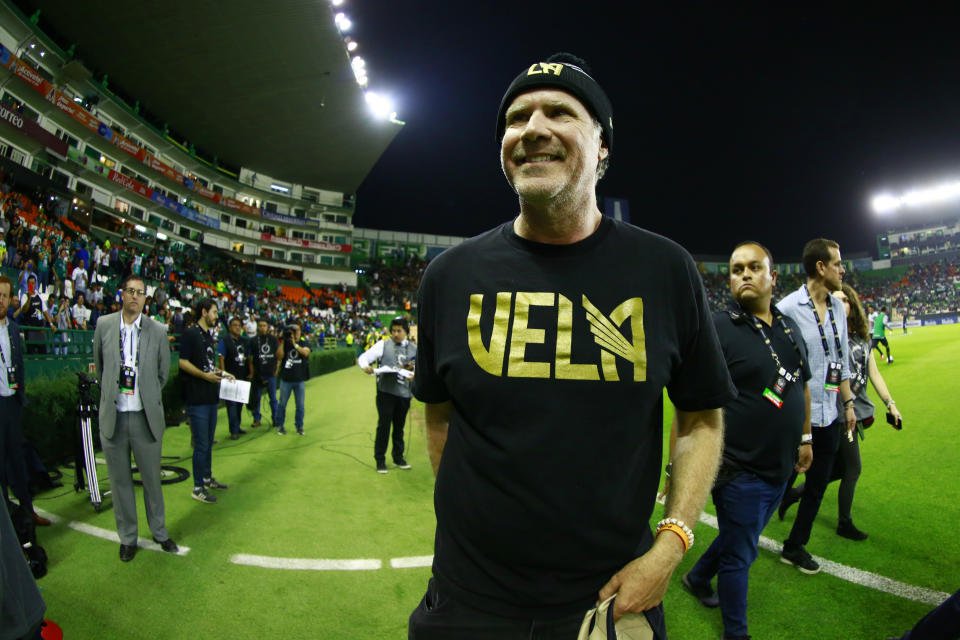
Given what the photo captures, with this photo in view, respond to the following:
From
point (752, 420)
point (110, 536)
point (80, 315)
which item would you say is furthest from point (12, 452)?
point (80, 315)

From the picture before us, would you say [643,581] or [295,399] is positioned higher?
[643,581]

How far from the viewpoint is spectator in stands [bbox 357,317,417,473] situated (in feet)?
23.8

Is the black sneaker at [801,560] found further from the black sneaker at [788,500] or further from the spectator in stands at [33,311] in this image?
the spectator in stands at [33,311]

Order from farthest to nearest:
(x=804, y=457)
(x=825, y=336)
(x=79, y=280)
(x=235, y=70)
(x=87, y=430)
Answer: (x=235, y=70) → (x=79, y=280) → (x=87, y=430) → (x=825, y=336) → (x=804, y=457)

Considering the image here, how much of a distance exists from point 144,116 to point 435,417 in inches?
1886

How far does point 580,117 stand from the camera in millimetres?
1454

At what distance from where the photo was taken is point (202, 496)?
5.62 metres

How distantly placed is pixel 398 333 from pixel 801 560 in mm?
5742

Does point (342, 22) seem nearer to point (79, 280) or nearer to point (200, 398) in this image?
point (79, 280)

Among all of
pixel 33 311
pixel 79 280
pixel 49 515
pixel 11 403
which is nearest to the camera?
pixel 11 403

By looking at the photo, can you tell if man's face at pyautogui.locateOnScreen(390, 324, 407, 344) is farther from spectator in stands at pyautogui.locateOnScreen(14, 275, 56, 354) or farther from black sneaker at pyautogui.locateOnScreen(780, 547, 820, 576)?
spectator in stands at pyautogui.locateOnScreen(14, 275, 56, 354)

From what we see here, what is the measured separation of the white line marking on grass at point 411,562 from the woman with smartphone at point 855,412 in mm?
3547

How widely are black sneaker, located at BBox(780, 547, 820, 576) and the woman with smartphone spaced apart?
73 cm

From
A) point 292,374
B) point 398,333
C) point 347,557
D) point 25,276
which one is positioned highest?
point 25,276
